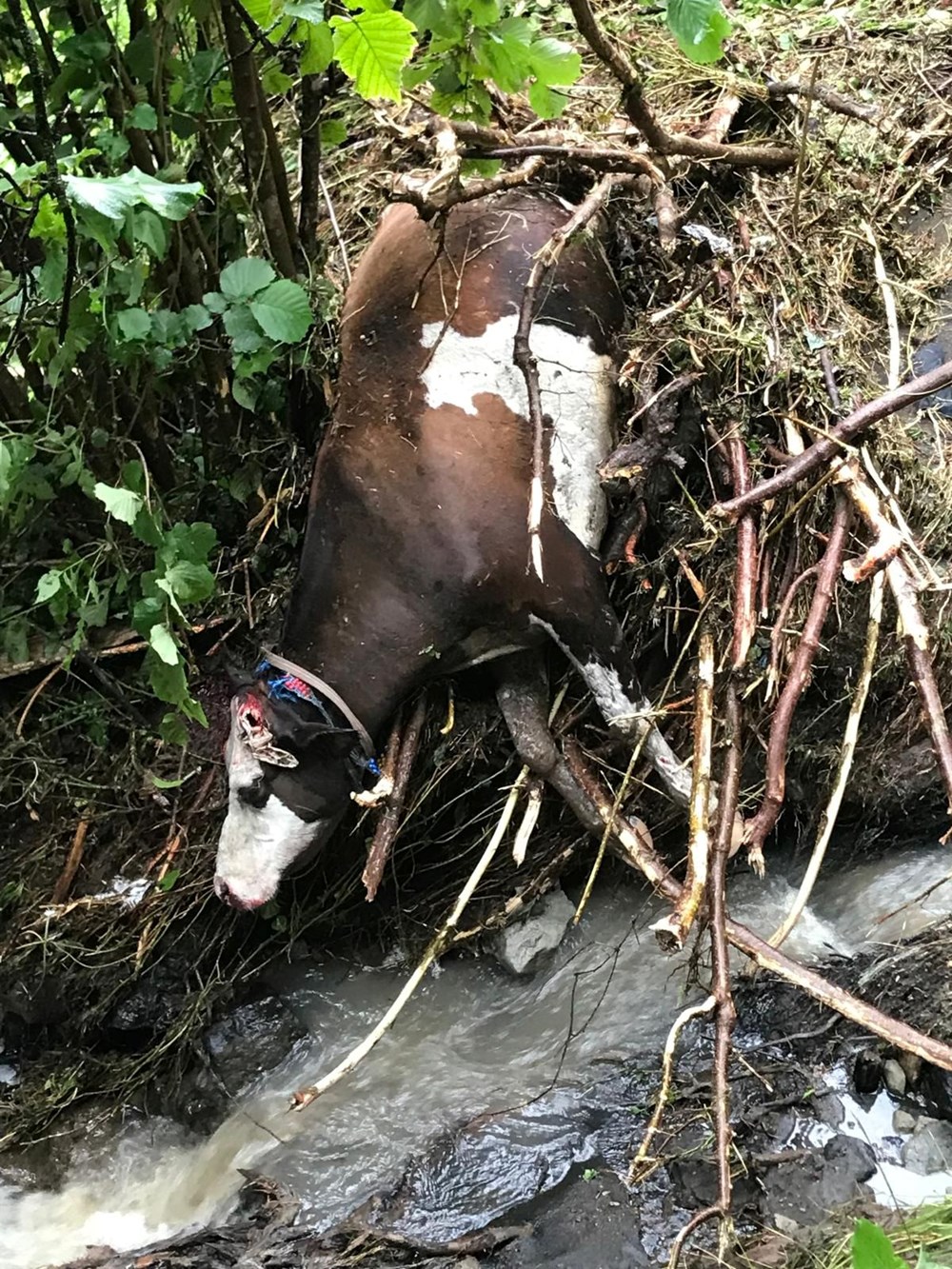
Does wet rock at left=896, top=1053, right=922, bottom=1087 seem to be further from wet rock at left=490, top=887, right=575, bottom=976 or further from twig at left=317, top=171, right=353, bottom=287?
twig at left=317, top=171, right=353, bottom=287

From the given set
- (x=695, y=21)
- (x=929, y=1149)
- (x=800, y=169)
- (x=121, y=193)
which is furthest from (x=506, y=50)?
(x=929, y=1149)

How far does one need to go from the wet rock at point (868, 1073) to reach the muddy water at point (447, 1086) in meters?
0.28

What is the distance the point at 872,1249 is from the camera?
0.93m

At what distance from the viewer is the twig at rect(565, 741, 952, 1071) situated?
5.06 feet

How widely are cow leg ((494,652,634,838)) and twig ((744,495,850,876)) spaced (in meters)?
0.46

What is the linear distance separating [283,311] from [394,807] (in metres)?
1.15

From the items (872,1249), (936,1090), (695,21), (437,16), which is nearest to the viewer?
(872,1249)

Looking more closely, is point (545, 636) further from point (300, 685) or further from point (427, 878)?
point (427, 878)

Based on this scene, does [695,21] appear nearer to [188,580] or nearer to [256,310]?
[256,310]

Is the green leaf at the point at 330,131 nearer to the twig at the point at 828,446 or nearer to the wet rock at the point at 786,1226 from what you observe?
the twig at the point at 828,446

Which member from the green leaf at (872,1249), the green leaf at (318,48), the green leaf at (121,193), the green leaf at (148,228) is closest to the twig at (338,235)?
the green leaf at (318,48)

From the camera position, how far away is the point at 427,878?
8.31ft

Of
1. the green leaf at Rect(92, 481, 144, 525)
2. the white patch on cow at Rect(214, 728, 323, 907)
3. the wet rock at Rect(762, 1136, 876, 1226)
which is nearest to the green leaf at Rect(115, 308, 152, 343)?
the green leaf at Rect(92, 481, 144, 525)

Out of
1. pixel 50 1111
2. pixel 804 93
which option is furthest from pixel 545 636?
pixel 50 1111
